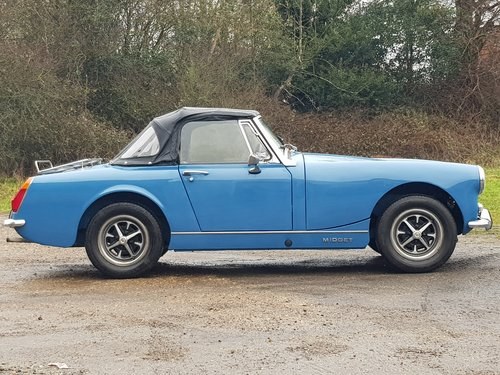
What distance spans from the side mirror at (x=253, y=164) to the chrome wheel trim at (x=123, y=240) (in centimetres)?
119

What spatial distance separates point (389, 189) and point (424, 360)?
320 centimetres

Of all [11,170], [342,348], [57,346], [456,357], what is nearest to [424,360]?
[456,357]

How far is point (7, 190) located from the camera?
19891mm

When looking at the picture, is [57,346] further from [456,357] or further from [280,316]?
[456,357]

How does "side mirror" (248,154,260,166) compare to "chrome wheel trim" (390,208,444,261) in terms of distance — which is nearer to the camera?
"side mirror" (248,154,260,166)

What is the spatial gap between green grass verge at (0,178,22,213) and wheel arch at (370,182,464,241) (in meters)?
10.00

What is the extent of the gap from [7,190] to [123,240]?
41.1 feet

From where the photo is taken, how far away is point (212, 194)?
817cm

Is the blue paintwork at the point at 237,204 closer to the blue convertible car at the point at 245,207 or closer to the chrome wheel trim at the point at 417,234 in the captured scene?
the blue convertible car at the point at 245,207

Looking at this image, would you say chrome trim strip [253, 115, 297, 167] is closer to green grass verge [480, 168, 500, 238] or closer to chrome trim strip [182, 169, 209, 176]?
chrome trim strip [182, 169, 209, 176]

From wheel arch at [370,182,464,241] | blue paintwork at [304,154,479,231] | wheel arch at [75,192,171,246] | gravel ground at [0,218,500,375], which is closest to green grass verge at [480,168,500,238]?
wheel arch at [370,182,464,241]

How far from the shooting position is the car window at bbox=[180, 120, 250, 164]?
8375 millimetres

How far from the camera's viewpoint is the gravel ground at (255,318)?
17.1 ft

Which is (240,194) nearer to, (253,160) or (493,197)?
(253,160)
